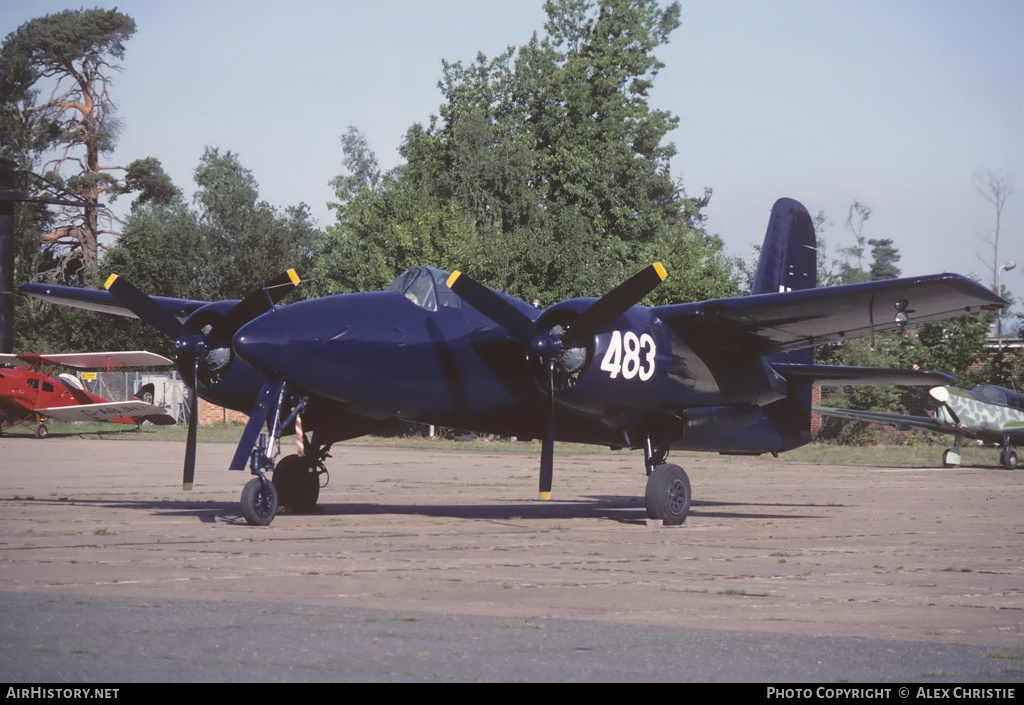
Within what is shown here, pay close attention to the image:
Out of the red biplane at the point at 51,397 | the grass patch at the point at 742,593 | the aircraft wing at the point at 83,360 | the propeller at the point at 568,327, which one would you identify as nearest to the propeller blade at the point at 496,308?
the propeller at the point at 568,327

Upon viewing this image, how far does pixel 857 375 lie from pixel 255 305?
9.64 m

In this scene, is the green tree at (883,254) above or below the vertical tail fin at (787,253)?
above

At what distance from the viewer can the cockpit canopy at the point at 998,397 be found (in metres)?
44.7

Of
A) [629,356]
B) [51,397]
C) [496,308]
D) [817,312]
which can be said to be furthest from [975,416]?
[51,397]

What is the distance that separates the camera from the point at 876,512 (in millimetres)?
21438

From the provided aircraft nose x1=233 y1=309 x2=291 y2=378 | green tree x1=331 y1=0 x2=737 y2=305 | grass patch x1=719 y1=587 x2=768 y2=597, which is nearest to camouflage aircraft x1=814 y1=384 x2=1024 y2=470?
green tree x1=331 y1=0 x2=737 y2=305

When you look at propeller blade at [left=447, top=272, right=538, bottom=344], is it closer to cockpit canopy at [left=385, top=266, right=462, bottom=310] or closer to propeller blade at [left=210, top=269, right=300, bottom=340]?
cockpit canopy at [left=385, top=266, right=462, bottom=310]

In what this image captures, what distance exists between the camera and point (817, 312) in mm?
17562

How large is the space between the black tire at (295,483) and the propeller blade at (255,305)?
207 cm

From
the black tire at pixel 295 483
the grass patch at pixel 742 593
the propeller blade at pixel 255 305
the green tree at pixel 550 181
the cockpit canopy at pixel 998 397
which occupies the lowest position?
the grass patch at pixel 742 593

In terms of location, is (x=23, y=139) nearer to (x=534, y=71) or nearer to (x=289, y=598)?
(x=534, y=71)

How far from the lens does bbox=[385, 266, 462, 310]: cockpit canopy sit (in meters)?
16.6

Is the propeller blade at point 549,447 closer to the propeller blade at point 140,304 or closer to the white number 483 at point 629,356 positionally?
the white number 483 at point 629,356

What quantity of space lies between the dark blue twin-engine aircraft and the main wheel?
82.8 ft
